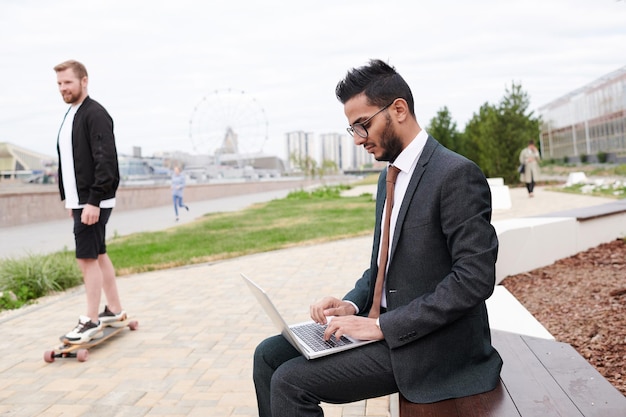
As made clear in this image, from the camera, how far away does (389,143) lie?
86.5 inches

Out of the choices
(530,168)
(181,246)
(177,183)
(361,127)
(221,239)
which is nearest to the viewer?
(361,127)

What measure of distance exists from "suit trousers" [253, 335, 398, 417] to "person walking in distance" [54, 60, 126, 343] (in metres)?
2.97

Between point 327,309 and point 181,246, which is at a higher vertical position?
point 327,309

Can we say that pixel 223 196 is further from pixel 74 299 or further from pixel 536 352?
pixel 536 352

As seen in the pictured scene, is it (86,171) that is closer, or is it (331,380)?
(331,380)

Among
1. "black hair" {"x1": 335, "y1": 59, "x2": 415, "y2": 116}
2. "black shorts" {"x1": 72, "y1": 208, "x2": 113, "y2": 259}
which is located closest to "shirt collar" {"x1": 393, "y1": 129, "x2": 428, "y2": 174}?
"black hair" {"x1": 335, "y1": 59, "x2": 415, "y2": 116}

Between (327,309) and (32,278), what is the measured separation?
609 centimetres

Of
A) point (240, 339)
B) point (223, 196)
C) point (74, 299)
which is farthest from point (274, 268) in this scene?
point (223, 196)

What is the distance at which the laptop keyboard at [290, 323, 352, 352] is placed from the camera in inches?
84.7

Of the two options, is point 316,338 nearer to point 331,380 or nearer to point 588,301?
point 331,380

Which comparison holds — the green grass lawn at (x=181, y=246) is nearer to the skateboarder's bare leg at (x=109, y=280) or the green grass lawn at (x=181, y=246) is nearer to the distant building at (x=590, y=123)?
the skateboarder's bare leg at (x=109, y=280)

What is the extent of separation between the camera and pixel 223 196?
1599 inches

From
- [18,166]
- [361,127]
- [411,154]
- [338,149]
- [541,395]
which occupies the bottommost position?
[541,395]

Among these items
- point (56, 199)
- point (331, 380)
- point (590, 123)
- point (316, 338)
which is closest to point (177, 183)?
point (56, 199)
